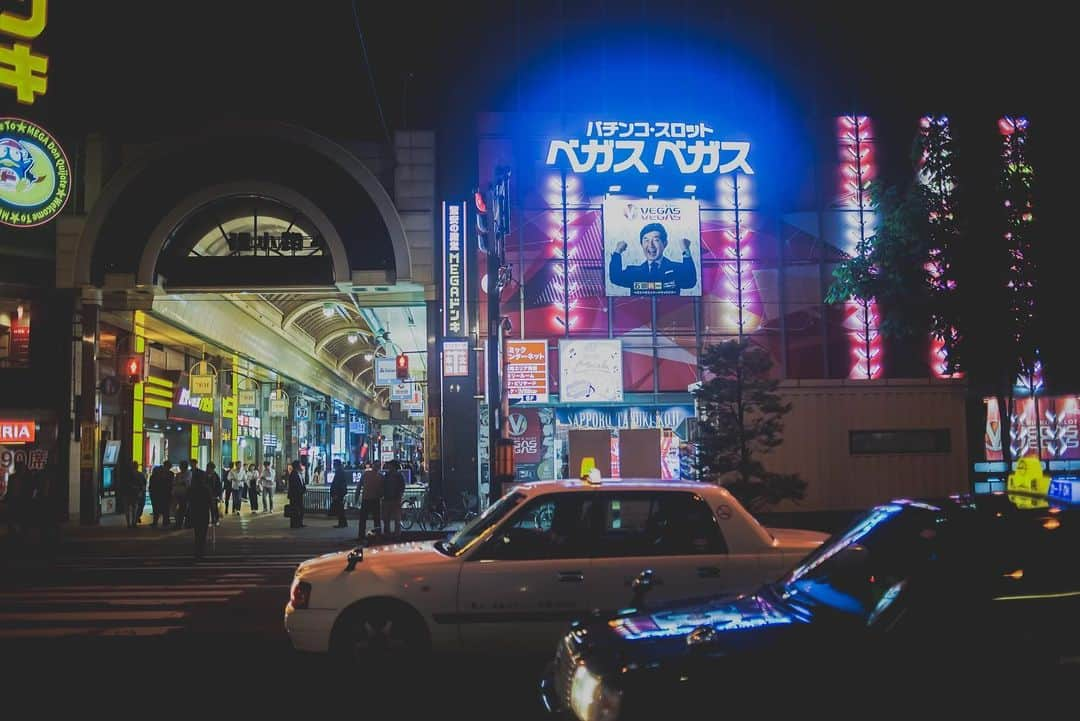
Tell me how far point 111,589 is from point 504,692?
8355mm

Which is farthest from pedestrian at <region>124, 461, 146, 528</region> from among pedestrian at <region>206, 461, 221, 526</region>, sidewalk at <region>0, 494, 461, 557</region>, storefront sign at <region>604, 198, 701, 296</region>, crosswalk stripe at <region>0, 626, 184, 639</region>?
crosswalk stripe at <region>0, 626, 184, 639</region>

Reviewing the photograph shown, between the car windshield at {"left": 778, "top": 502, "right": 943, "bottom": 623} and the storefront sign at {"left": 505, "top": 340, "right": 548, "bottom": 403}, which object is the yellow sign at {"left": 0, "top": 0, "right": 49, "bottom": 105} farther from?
the car windshield at {"left": 778, "top": 502, "right": 943, "bottom": 623}

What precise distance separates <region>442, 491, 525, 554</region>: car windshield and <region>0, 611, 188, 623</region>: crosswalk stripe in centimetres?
480

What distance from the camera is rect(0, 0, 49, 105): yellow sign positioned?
21.7 meters

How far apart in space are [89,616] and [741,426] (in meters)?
12.6

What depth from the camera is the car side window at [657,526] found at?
708 centimetres

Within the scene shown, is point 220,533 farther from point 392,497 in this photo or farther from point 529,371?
point 529,371

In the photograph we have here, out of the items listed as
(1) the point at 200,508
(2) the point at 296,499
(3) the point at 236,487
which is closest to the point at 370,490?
(1) the point at 200,508

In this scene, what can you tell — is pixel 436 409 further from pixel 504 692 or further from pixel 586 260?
pixel 504 692

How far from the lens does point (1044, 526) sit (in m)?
4.41

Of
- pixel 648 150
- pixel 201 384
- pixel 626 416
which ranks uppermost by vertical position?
pixel 648 150

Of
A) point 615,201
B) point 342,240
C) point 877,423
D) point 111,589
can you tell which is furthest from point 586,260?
point 111,589

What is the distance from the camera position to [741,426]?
717 inches

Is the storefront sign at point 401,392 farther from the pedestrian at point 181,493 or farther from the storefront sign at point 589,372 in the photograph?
the pedestrian at point 181,493
